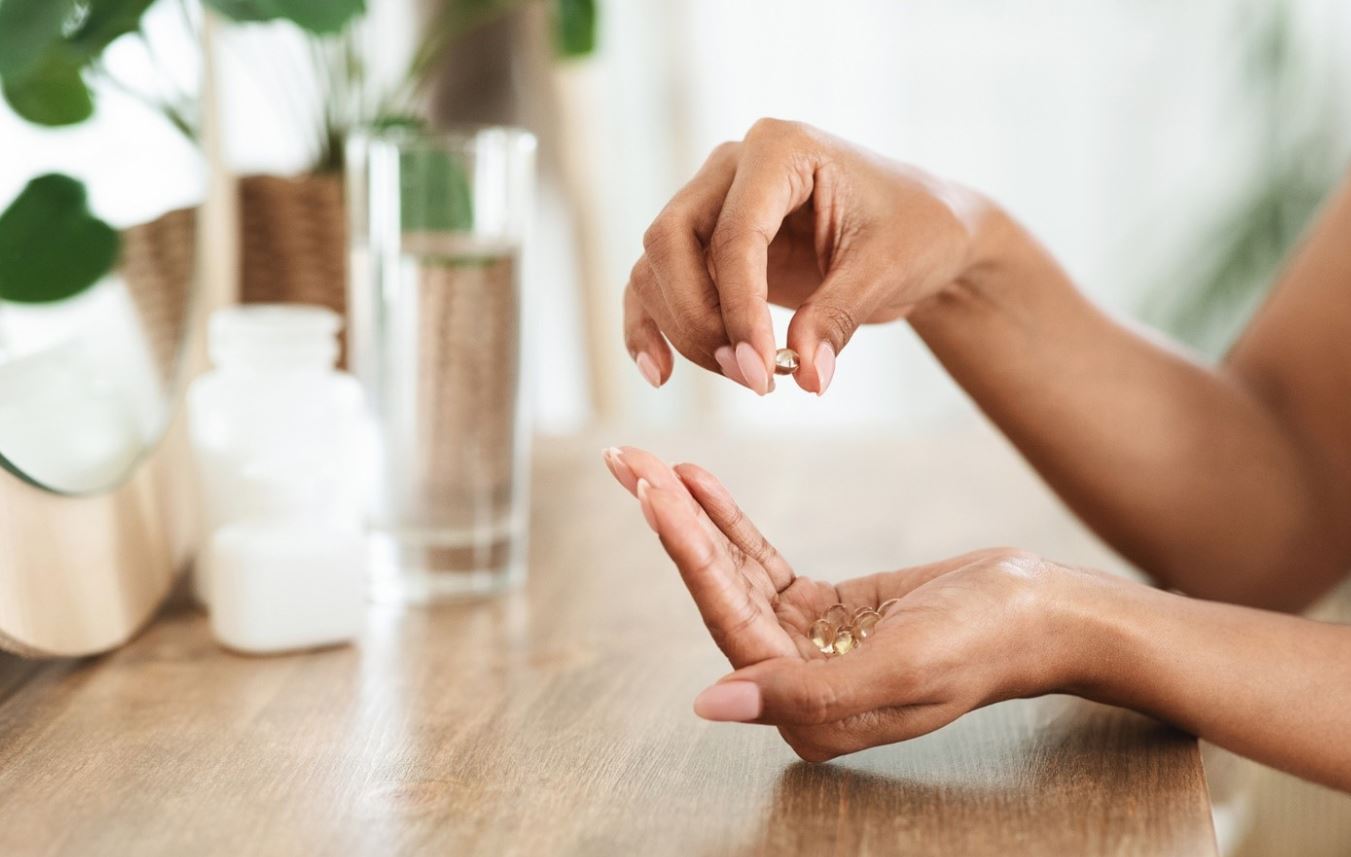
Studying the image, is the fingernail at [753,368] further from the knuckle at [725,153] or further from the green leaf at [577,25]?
the green leaf at [577,25]

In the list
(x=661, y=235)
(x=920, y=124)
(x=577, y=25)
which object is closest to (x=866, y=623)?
(x=661, y=235)

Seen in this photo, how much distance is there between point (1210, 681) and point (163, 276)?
0.71m

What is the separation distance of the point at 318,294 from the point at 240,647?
469 mm

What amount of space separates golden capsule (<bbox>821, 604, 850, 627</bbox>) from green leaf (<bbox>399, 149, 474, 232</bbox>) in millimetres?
374

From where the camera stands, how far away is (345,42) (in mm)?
1274

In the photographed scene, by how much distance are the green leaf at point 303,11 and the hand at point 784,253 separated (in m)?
0.26

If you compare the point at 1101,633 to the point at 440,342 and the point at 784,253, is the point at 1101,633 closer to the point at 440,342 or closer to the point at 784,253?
the point at 784,253

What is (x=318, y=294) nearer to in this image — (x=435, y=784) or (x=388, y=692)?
(x=388, y=692)

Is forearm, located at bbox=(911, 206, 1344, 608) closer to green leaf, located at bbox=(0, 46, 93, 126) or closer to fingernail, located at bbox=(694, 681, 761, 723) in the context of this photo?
fingernail, located at bbox=(694, 681, 761, 723)

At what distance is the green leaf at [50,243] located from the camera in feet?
2.34

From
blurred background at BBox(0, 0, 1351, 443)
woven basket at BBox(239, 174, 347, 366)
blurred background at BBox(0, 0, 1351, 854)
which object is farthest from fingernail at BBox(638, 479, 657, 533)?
blurred background at BBox(0, 0, 1351, 443)

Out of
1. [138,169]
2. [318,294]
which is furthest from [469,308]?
[318,294]

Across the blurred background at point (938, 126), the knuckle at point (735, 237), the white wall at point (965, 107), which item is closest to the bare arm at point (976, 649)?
the knuckle at point (735, 237)

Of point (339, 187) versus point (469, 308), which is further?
point (339, 187)
